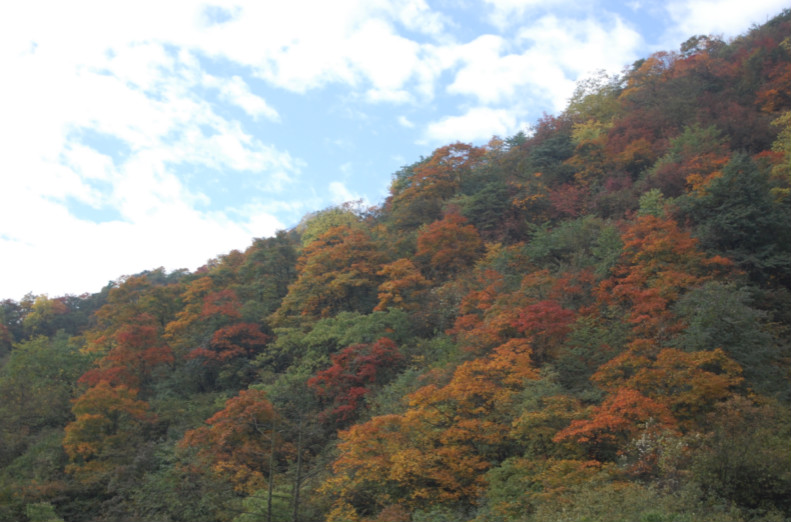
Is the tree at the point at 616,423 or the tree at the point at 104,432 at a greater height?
the tree at the point at 104,432

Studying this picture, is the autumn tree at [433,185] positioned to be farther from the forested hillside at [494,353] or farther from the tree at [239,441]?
the tree at [239,441]

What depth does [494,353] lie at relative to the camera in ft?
57.6

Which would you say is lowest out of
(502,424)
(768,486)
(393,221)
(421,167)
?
(768,486)

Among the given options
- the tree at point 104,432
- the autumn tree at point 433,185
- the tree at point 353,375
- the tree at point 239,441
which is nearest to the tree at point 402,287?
the tree at point 353,375

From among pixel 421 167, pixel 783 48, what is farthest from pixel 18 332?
pixel 783 48

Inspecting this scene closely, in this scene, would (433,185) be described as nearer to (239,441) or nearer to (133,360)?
(133,360)

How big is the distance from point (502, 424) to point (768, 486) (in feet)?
19.2

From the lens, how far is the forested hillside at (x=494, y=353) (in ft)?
41.2

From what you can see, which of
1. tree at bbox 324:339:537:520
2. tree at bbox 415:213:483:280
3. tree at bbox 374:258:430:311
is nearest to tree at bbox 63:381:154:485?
tree at bbox 324:339:537:520

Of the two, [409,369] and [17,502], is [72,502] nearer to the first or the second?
[17,502]

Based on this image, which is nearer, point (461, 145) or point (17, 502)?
point (17, 502)

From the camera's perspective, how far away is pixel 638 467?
1151 centimetres

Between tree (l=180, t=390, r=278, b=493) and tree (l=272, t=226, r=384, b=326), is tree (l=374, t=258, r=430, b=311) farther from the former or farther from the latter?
tree (l=180, t=390, r=278, b=493)

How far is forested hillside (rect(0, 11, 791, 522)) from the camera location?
41.2ft
